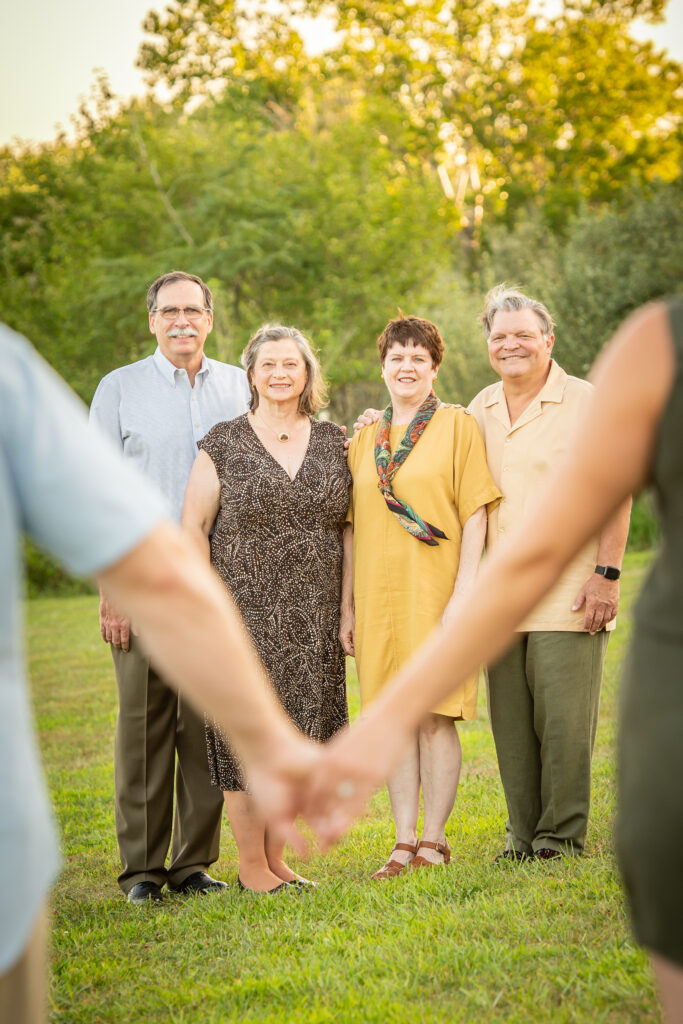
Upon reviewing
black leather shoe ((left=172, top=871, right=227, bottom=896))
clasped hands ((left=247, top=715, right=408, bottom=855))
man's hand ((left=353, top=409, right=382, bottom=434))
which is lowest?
black leather shoe ((left=172, top=871, right=227, bottom=896))

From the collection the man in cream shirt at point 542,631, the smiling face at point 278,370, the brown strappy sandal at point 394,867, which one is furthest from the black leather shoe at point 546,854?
the smiling face at point 278,370

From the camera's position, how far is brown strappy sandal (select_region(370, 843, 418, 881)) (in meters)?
4.53

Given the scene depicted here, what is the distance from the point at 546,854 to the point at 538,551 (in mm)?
3375

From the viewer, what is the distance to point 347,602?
16.0 feet

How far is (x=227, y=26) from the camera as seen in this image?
3072 cm

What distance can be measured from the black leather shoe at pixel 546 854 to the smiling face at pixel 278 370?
7.66ft

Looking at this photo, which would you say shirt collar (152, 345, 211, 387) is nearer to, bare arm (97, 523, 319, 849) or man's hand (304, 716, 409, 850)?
man's hand (304, 716, 409, 850)

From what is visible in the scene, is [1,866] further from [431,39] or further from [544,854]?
[431,39]

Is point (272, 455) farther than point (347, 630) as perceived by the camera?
No

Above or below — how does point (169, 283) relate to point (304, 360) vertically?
above

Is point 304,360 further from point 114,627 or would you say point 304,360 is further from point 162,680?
point 162,680

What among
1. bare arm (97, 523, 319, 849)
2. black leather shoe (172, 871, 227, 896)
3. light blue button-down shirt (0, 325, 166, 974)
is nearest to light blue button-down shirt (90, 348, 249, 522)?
black leather shoe (172, 871, 227, 896)

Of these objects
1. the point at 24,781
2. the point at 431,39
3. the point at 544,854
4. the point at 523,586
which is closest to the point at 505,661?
the point at 544,854

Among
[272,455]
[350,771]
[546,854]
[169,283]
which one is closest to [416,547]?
[272,455]
